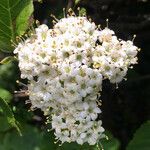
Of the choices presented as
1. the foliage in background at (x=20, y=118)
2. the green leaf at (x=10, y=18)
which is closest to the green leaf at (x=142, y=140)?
the foliage in background at (x=20, y=118)

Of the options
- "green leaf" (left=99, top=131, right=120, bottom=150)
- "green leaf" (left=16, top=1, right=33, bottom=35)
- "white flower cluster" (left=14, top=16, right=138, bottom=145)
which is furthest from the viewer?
"green leaf" (left=99, top=131, right=120, bottom=150)

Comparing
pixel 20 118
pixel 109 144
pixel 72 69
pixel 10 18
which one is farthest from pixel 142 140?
pixel 10 18

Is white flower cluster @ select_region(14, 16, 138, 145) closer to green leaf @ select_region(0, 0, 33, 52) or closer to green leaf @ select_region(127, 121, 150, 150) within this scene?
green leaf @ select_region(0, 0, 33, 52)

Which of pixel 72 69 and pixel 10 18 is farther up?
pixel 10 18

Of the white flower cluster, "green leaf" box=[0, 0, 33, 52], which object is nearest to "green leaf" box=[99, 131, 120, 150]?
the white flower cluster

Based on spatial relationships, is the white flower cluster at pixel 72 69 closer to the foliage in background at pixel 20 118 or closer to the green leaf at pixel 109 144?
the foliage in background at pixel 20 118

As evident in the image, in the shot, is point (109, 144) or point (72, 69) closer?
point (72, 69)

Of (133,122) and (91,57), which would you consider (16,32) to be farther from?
(133,122)

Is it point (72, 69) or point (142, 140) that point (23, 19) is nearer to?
point (72, 69)
